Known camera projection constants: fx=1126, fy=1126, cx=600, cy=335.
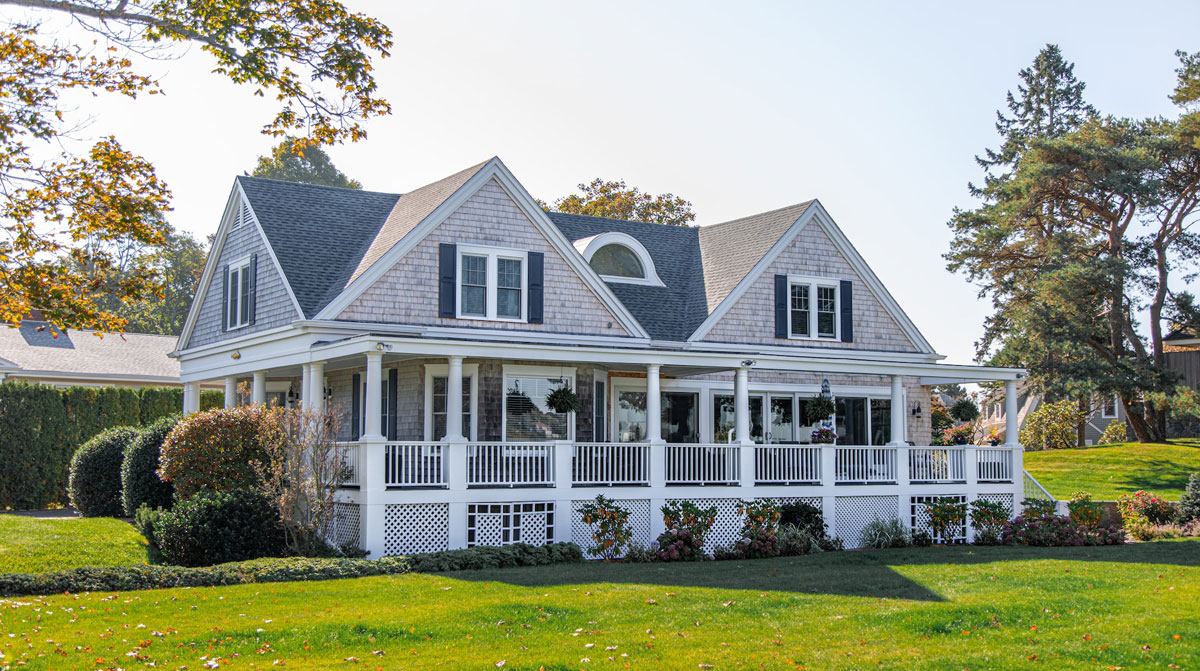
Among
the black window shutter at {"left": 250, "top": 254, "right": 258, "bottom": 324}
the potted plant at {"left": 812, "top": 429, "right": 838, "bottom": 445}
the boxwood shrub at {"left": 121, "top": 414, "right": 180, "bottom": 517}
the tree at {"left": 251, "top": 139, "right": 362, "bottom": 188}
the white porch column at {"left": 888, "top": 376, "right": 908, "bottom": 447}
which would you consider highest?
the tree at {"left": 251, "top": 139, "right": 362, "bottom": 188}

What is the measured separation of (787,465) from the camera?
70.3ft

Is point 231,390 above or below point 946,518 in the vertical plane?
above

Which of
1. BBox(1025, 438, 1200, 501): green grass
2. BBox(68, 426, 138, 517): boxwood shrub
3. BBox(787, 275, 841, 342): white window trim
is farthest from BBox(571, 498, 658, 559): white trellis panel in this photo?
BBox(1025, 438, 1200, 501): green grass

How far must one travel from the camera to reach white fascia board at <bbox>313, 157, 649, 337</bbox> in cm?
2005

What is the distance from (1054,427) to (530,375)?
29553 millimetres

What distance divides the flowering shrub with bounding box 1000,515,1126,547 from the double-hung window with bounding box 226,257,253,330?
15759 mm

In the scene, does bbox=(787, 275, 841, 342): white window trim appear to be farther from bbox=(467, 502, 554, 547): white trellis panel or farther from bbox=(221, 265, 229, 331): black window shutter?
bbox=(221, 265, 229, 331): black window shutter

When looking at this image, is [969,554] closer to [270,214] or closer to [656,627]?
[656,627]

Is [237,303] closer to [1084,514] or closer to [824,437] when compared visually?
[824,437]

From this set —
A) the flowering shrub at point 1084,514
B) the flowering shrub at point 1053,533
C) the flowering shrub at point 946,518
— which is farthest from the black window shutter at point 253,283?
the flowering shrub at point 1084,514

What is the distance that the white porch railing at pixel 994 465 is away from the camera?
23.6 metres

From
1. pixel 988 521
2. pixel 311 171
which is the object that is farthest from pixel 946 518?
pixel 311 171

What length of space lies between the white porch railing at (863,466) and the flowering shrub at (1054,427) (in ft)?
77.4

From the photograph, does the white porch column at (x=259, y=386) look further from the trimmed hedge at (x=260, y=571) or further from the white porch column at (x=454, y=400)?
the trimmed hedge at (x=260, y=571)
